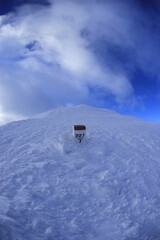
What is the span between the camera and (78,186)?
32.2 feet

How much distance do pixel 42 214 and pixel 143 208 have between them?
158 inches

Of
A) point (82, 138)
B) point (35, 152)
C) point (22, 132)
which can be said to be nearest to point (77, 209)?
point (35, 152)

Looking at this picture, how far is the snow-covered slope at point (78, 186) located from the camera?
7.76 metres

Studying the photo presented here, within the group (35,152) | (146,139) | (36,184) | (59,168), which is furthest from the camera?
(146,139)

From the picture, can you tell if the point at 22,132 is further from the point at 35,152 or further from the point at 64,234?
the point at 64,234

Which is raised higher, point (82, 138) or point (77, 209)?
point (82, 138)

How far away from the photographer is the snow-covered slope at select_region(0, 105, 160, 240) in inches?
305

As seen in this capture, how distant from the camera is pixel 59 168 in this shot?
10938mm

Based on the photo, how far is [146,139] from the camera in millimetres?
15023

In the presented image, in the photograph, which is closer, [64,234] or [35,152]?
[64,234]

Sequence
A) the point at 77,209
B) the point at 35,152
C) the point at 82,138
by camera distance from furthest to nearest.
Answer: the point at 82,138 < the point at 35,152 < the point at 77,209

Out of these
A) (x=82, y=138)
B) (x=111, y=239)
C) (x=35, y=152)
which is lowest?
(x=111, y=239)

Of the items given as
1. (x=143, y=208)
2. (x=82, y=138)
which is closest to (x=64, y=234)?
(x=143, y=208)

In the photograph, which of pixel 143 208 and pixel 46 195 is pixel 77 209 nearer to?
pixel 46 195
